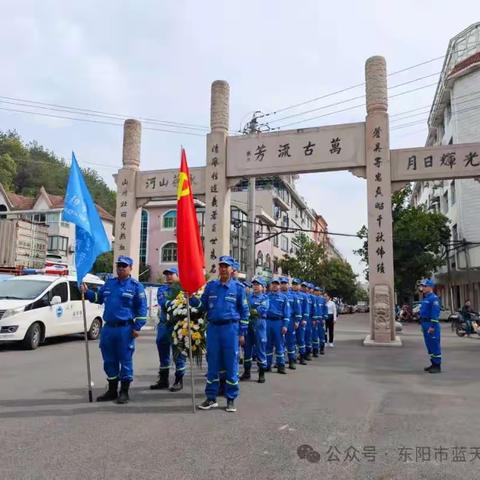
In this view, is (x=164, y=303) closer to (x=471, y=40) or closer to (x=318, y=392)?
(x=318, y=392)

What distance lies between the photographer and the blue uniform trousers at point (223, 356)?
603cm

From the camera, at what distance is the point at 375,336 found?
49.1 feet

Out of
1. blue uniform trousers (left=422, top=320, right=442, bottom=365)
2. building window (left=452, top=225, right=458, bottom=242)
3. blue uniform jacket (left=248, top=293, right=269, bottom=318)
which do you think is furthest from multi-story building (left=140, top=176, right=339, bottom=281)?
blue uniform jacket (left=248, top=293, right=269, bottom=318)

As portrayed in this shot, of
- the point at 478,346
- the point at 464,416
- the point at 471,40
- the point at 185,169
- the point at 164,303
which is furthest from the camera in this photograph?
the point at 471,40

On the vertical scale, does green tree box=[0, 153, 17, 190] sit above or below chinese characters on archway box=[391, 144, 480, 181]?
above

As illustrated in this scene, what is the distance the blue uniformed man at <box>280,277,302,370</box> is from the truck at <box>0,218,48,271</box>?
46.0ft

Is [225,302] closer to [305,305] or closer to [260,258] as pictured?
[305,305]

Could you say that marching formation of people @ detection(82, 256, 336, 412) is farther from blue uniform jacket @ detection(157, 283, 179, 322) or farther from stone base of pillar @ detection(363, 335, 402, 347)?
stone base of pillar @ detection(363, 335, 402, 347)

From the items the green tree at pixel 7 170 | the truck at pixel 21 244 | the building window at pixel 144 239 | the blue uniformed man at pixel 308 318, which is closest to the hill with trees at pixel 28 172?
the green tree at pixel 7 170

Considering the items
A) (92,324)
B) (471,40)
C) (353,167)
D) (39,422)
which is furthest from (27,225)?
(471,40)

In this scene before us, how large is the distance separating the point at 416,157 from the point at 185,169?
1104cm

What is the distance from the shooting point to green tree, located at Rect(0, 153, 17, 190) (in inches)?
2037

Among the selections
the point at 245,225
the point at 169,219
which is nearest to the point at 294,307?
the point at 169,219

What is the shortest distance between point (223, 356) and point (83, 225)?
2622 millimetres
